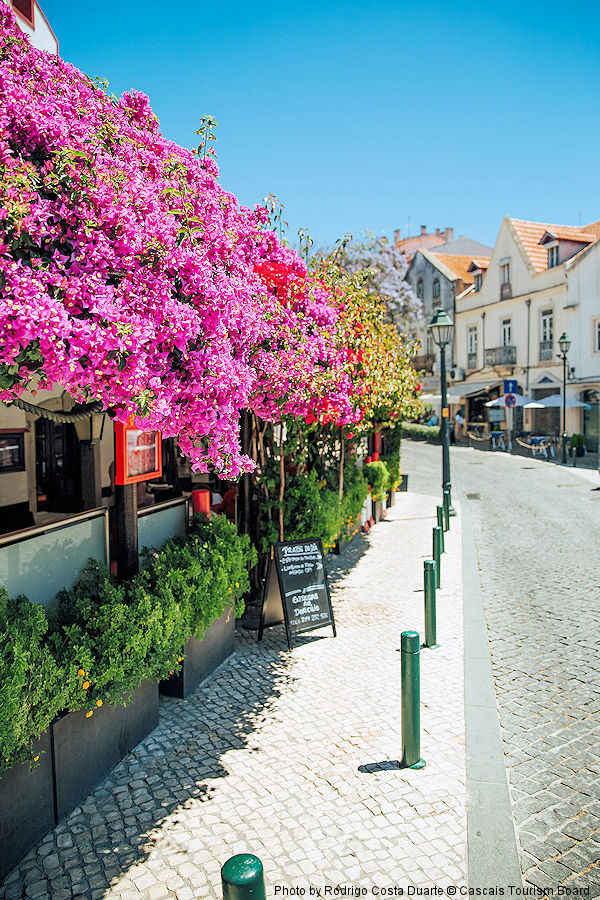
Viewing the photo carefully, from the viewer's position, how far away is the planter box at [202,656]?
→ 5086 mm

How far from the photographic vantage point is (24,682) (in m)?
2.96

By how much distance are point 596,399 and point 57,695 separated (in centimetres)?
2924

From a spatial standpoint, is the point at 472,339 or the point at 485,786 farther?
the point at 472,339

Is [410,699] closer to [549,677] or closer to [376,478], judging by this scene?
[549,677]

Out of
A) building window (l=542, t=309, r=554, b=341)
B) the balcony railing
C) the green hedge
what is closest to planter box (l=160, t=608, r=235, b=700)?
the green hedge

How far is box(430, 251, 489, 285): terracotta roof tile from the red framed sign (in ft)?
132

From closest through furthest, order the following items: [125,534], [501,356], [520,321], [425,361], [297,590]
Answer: [125,534] < [297,590] < [520,321] < [501,356] < [425,361]

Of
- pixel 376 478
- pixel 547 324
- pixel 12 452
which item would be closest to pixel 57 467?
pixel 12 452

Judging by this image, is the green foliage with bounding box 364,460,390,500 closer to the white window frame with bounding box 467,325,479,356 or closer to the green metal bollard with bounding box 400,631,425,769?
the green metal bollard with bounding box 400,631,425,769

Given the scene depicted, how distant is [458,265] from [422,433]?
535 inches

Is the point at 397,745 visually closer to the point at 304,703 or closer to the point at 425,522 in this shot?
the point at 304,703

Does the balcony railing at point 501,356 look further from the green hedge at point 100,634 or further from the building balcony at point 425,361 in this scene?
the green hedge at point 100,634

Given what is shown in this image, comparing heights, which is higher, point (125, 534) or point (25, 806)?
point (125, 534)

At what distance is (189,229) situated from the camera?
343 centimetres
